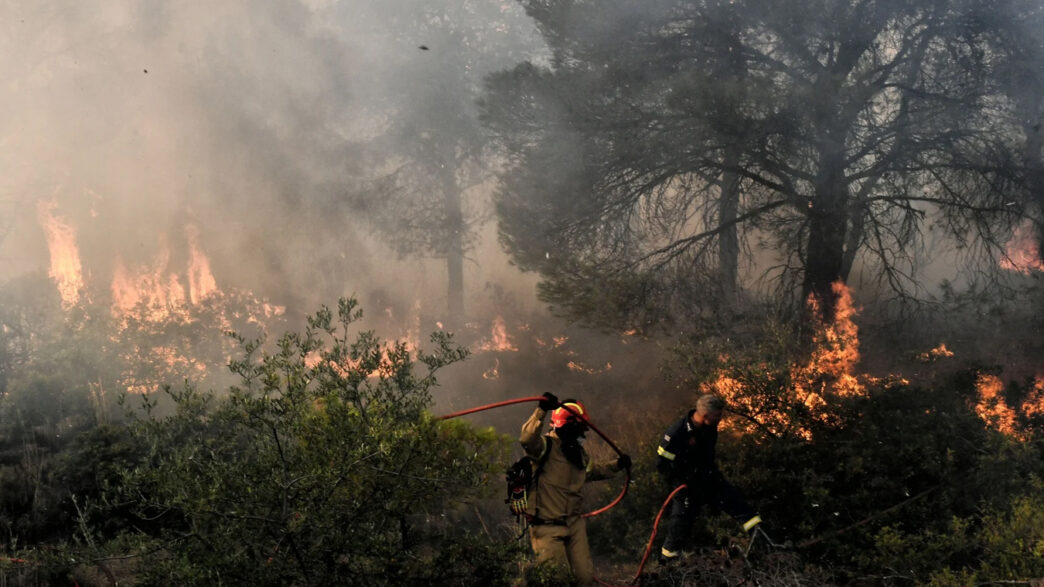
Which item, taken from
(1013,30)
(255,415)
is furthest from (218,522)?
(1013,30)

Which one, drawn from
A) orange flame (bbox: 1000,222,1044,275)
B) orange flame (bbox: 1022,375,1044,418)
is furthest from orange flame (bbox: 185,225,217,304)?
orange flame (bbox: 1000,222,1044,275)

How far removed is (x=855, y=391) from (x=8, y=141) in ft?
62.3

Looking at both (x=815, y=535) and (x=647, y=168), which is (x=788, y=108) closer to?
(x=647, y=168)

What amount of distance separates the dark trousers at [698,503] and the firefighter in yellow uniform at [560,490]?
0.80 metres

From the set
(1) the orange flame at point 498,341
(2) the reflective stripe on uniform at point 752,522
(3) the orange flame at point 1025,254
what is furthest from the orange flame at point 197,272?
(3) the orange flame at point 1025,254

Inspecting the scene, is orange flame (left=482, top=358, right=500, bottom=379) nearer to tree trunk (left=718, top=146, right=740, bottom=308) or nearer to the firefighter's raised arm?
tree trunk (left=718, top=146, right=740, bottom=308)

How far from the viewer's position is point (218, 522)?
14.9 feet

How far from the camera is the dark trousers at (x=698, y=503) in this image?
6.22 metres

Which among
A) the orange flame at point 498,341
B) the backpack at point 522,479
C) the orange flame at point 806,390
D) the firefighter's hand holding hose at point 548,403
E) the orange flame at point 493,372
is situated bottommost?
the orange flame at point 493,372

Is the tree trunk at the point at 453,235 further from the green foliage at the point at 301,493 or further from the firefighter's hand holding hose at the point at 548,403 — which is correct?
the green foliage at the point at 301,493

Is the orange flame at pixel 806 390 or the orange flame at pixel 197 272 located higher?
the orange flame at pixel 197 272

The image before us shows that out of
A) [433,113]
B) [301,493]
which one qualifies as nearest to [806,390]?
[301,493]

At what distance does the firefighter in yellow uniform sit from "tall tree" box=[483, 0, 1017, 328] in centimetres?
582

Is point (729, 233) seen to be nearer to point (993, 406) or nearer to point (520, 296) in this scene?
point (993, 406)
